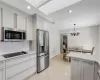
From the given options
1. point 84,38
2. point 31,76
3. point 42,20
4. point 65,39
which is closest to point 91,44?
point 84,38

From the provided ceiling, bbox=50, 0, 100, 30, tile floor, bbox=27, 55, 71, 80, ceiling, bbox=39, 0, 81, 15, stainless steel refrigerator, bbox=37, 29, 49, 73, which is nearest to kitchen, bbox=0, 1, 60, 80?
stainless steel refrigerator, bbox=37, 29, 49, 73

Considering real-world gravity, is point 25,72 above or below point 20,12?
below

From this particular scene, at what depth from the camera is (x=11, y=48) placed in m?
2.93

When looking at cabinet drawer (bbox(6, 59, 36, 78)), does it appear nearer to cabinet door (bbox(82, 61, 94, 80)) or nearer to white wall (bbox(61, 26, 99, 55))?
cabinet door (bbox(82, 61, 94, 80))

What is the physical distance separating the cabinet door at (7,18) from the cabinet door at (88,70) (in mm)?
2628

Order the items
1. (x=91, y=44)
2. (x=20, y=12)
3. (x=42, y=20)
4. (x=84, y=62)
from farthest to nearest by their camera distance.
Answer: (x=91, y=44), (x=42, y=20), (x=20, y=12), (x=84, y=62)

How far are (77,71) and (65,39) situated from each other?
754 cm

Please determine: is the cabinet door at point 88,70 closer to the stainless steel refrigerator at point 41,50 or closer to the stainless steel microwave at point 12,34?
the stainless steel refrigerator at point 41,50

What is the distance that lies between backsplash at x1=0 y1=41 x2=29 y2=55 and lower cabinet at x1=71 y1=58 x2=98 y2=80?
2.21 meters

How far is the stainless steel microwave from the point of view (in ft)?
7.64

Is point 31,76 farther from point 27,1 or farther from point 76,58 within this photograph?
point 27,1

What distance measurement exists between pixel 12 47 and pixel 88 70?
271 cm

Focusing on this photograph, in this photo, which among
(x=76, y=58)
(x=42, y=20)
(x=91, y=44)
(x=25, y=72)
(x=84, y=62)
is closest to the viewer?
(x=84, y=62)

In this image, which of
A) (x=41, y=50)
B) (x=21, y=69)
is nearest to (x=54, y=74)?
(x=41, y=50)
